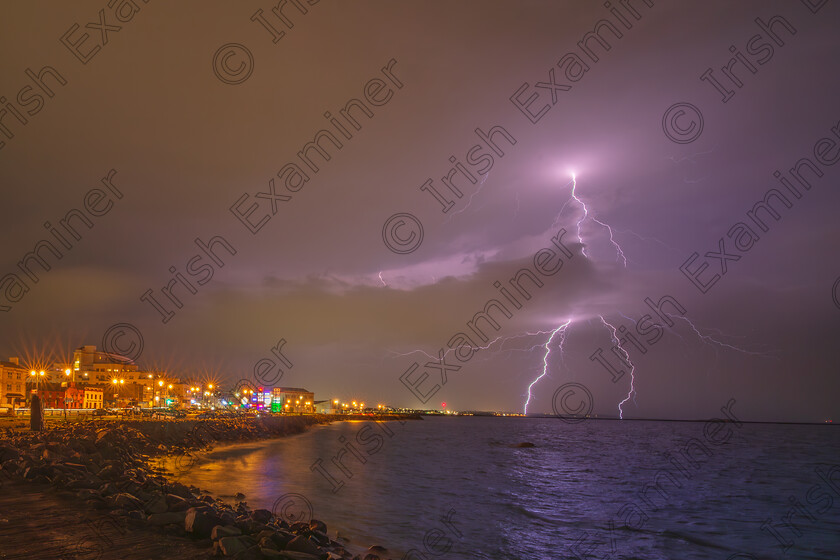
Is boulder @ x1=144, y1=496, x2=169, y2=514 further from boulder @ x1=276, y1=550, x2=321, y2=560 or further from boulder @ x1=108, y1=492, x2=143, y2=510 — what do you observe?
boulder @ x1=276, y1=550, x2=321, y2=560

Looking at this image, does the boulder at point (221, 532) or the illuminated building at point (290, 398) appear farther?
the illuminated building at point (290, 398)

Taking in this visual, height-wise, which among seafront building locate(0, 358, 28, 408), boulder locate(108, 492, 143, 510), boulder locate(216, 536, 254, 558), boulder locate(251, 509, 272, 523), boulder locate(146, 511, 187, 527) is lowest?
boulder locate(251, 509, 272, 523)

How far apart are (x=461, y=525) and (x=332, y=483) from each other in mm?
11206

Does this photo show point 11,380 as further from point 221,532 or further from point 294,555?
point 294,555

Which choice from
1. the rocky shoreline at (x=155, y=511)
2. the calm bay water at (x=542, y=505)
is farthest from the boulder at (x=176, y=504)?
the calm bay water at (x=542, y=505)

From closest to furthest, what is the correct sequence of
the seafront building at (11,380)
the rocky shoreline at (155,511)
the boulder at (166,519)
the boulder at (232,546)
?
the boulder at (232,546) → the rocky shoreline at (155,511) → the boulder at (166,519) → the seafront building at (11,380)

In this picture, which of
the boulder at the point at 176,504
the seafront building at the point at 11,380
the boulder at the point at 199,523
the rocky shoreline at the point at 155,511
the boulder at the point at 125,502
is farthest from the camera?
the seafront building at the point at 11,380

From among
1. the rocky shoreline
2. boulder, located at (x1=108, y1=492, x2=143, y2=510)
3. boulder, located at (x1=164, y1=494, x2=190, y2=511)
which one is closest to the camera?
the rocky shoreline

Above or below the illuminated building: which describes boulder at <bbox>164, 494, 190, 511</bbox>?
above

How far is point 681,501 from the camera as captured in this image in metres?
26.7

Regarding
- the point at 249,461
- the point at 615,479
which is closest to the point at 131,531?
the point at 249,461

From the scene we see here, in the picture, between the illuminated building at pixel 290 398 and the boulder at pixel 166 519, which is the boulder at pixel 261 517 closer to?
the boulder at pixel 166 519

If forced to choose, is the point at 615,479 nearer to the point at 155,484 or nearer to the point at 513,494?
the point at 513,494

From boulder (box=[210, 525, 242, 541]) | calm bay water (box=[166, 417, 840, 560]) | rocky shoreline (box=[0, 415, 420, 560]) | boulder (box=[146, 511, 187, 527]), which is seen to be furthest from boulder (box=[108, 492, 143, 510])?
calm bay water (box=[166, 417, 840, 560])
